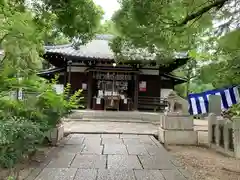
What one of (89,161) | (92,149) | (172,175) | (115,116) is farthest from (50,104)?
(115,116)

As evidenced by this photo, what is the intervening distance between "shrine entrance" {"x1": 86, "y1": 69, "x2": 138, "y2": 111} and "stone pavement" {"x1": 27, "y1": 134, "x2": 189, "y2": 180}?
8.16 metres

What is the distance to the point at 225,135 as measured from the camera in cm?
664

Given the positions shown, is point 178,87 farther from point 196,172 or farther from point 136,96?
point 196,172

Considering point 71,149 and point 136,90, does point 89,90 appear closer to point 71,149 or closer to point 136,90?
point 136,90

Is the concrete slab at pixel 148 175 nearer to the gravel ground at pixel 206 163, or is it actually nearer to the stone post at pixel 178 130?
the gravel ground at pixel 206 163

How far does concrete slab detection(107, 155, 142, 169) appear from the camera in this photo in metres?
4.83

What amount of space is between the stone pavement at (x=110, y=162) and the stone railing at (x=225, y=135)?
155 centimetres

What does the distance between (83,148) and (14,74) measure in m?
2.48

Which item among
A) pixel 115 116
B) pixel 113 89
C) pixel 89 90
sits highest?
pixel 113 89

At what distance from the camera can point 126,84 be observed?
646 inches

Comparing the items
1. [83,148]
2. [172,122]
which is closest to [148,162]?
[83,148]

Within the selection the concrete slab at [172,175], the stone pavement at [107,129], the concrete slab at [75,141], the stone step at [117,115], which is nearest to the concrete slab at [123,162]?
the concrete slab at [172,175]

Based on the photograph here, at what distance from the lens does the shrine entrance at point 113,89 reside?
15695mm

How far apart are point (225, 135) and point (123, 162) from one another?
2.92 m
